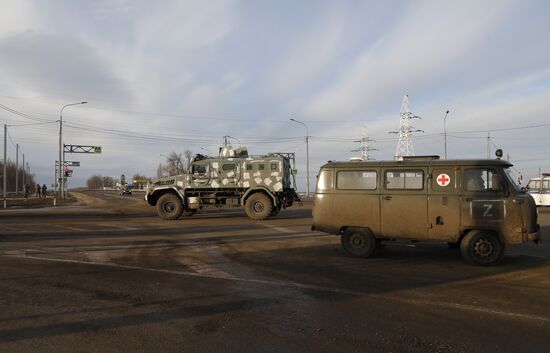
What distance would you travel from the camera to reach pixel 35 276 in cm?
755

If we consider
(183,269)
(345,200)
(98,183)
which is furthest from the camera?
(98,183)

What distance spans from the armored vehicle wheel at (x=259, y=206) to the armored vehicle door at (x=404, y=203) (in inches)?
396

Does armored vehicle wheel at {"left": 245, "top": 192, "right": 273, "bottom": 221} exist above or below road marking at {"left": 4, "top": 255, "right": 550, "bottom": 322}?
above

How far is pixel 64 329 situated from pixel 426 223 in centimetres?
703

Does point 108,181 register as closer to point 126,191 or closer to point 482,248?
point 126,191

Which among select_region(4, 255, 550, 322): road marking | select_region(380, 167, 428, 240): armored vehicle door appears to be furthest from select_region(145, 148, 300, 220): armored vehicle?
select_region(4, 255, 550, 322): road marking

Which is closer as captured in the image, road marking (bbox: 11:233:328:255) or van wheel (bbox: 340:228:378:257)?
van wheel (bbox: 340:228:378:257)

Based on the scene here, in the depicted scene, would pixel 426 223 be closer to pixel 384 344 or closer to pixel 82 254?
pixel 384 344

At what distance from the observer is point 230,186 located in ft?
64.7

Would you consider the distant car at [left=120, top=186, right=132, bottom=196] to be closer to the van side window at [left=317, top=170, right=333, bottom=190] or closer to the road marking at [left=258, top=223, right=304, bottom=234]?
the road marking at [left=258, top=223, right=304, bottom=234]

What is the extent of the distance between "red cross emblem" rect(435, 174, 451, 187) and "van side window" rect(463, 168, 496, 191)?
0.34 m

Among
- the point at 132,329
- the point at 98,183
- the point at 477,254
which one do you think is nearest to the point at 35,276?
the point at 132,329

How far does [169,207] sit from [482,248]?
14282 mm

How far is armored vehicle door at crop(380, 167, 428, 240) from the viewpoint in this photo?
909cm
